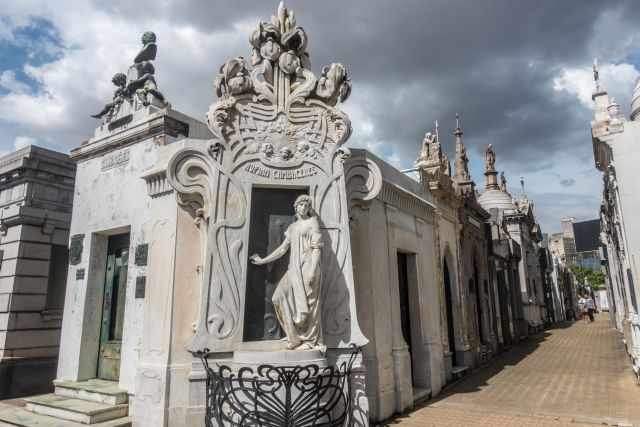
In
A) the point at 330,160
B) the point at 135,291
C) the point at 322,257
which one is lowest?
the point at 135,291

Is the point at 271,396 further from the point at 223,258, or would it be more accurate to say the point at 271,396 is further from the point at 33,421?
the point at 33,421

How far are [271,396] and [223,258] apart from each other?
6.14ft

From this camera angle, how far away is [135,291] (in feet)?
21.0

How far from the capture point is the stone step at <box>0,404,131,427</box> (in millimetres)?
5531

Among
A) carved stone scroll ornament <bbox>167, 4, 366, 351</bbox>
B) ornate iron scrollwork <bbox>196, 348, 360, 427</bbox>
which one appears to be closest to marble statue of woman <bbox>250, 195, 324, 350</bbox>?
carved stone scroll ornament <bbox>167, 4, 366, 351</bbox>

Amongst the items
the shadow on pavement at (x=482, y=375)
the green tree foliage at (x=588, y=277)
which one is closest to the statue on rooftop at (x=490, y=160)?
the shadow on pavement at (x=482, y=375)

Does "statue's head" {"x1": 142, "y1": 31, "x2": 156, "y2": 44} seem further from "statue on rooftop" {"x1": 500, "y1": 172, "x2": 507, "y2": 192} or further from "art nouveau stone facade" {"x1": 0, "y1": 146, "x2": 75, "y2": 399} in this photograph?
"statue on rooftop" {"x1": 500, "y1": 172, "x2": 507, "y2": 192}

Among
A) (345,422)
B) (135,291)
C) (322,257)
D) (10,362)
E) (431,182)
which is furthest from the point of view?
(431,182)

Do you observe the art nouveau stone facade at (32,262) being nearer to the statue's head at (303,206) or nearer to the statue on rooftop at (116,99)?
the statue on rooftop at (116,99)

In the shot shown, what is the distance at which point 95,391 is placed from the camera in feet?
20.1

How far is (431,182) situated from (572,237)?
271 ft

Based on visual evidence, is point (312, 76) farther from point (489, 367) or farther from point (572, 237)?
point (572, 237)

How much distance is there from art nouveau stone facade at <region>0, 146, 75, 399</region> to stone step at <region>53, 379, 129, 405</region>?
106 inches

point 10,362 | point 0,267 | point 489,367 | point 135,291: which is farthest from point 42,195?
point 489,367
